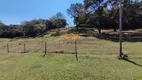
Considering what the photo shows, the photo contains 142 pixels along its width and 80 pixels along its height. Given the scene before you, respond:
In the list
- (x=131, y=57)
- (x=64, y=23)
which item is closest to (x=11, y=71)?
(x=131, y=57)

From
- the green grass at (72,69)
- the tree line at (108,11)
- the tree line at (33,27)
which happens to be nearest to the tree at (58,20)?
the tree line at (33,27)

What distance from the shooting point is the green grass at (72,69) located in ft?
38.6

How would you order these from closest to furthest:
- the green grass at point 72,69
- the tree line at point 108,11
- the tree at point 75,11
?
the green grass at point 72,69
the tree line at point 108,11
the tree at point 75,11

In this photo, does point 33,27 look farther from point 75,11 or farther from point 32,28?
point 75,11

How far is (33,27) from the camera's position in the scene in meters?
55.9

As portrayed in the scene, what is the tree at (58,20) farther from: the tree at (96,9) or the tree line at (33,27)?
the tree at (96,9)

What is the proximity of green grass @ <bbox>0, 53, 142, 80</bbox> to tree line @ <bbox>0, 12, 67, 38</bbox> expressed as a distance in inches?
1574

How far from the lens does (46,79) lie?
453 inches

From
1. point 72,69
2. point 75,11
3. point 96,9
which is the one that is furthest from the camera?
point 75,11

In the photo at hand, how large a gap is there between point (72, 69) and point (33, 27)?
4428 cm

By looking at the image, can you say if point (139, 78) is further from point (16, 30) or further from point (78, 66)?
point (16, 30)

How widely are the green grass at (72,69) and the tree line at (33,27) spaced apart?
40.0 metres

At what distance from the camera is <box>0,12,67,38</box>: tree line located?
184 ft

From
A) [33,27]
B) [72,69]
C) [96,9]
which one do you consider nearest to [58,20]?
[33,27]
